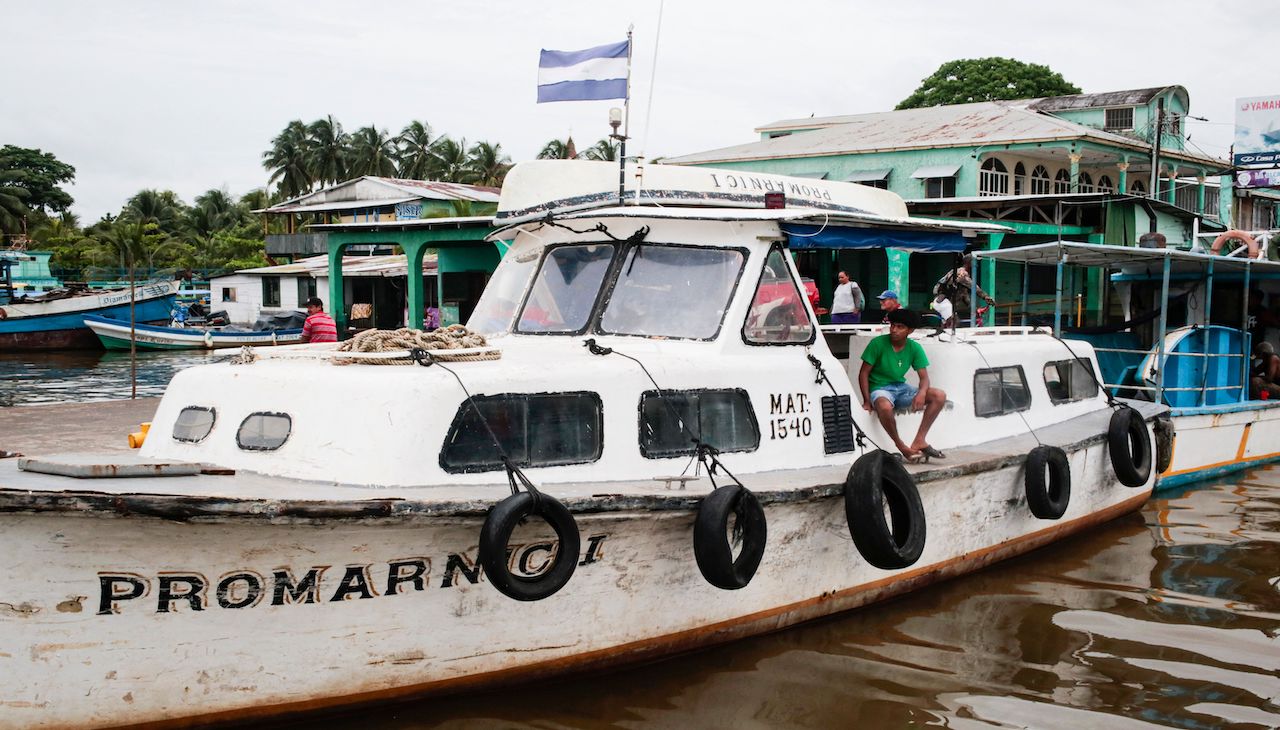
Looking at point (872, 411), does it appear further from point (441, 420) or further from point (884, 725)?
point (441, 420)

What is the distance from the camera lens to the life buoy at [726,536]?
5.56 meters

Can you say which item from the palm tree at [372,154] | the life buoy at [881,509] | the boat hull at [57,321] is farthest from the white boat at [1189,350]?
the palm tree at [372,154]

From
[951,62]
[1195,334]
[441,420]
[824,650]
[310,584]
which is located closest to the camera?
[310,584]

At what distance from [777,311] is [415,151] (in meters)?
52.8

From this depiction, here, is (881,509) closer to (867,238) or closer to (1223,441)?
(867,238)

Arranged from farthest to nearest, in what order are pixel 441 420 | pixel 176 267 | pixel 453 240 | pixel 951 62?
pixel 951 62 → pixel 176 267 → pixel 453 240 → pixel 441 420

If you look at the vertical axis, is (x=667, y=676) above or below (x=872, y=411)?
below

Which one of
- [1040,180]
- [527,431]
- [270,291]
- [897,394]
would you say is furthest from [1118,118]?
[527,431]

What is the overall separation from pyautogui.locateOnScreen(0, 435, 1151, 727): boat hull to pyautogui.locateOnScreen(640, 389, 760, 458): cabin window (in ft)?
1.66

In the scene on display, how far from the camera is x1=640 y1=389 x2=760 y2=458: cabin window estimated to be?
609 cm

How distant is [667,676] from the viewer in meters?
6.05

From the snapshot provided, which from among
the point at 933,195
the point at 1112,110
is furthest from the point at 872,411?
the point at 1112,110

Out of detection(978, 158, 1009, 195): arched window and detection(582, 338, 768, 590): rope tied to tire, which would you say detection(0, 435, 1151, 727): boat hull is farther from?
detection(978, 158, 1009, 195): arched window

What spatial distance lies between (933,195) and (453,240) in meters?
13.6
